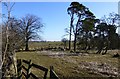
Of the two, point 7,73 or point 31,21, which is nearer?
point 7,73

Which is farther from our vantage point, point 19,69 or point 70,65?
point 70,65

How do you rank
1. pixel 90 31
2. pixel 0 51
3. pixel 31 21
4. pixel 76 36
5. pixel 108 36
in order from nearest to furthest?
pixel 0 51 → pixel 108 36 → pixel 76 36 → pixel 90 31 → pixel 31 21

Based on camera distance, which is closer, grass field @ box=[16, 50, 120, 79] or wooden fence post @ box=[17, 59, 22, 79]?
wooden fence post @ box=[17, 59, 22, 79]

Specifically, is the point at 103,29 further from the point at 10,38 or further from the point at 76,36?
the point at 10,38

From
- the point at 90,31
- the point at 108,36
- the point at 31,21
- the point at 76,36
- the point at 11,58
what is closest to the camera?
the point at 11,58

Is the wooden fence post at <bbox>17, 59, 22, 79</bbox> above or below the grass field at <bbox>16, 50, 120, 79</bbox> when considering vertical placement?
above

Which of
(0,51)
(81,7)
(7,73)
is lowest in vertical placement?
(7,73)

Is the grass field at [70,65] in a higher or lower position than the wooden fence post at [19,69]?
lower

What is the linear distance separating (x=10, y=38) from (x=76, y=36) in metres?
50.5

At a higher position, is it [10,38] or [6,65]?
[10,38]

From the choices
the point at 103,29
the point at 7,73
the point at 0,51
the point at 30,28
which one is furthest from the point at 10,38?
the point at 30,28

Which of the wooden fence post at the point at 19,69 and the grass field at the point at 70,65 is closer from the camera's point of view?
the wooden fence post at the point at 19,69

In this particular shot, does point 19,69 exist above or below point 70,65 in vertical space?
above

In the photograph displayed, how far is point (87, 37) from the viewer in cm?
7069
